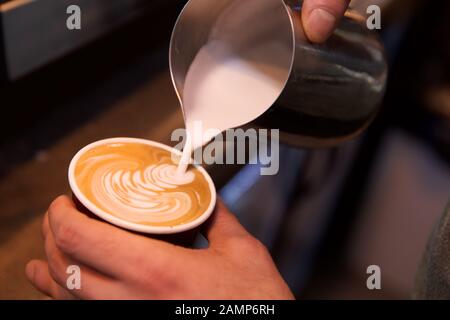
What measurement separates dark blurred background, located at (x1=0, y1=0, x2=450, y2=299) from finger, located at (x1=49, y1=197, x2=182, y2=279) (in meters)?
0.20

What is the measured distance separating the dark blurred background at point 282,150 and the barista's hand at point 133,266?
190 mm

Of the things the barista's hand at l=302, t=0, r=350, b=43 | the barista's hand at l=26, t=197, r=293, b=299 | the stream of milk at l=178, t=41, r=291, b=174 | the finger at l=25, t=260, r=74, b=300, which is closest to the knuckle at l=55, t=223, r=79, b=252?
the barista's hand at l=26, t=197, r=293, b=299

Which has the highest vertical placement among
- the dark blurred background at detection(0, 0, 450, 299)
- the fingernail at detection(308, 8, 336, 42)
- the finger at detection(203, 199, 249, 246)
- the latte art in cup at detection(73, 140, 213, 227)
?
the fingernail at detection(308, 8, 336, 42)

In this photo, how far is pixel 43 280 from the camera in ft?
2.12

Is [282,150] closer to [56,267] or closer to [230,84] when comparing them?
[230,84]

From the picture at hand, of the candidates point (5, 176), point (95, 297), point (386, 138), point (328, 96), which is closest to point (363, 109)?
point (328, 96)

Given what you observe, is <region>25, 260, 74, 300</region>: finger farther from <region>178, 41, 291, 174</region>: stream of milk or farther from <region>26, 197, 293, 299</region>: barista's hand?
<region>178, 41, 291, 174</region>: stream of milk

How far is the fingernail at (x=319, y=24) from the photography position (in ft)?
2.13

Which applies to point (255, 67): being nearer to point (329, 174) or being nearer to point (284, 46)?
point (284, 46)

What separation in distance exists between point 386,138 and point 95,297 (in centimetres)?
133

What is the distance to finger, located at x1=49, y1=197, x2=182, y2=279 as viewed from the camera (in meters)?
0.52

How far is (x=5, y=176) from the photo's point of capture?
847mm

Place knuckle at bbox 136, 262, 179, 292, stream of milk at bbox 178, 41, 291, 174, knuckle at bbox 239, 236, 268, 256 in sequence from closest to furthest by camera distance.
Answer: 1. knuckle at bbox 136, 262, 179, 292
2. knuckle at bbox 239, 236, 268, 256
3. stream of milk at bbox 178, 41, 291, 174

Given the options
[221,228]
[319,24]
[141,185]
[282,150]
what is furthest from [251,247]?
[282,150]
